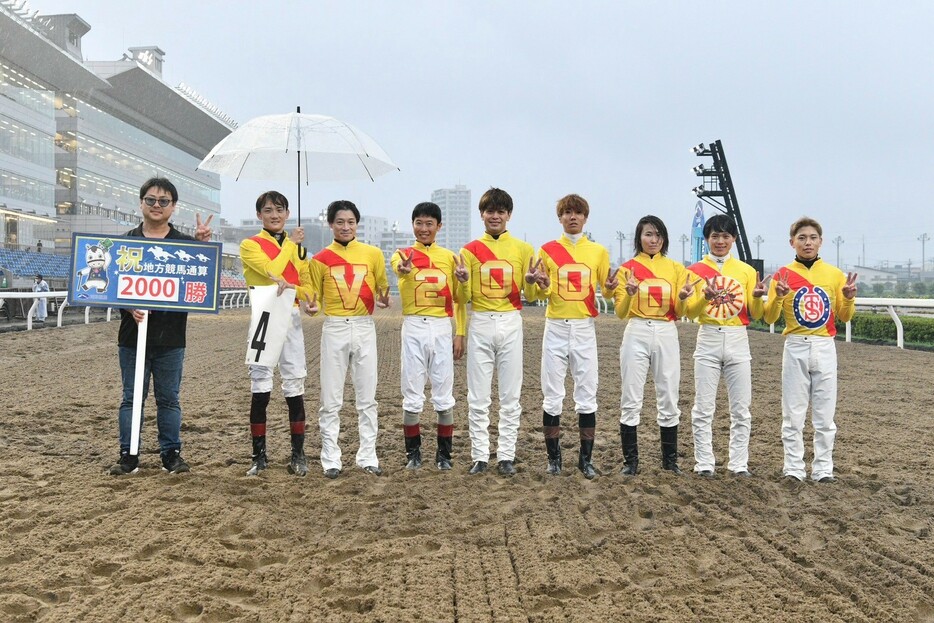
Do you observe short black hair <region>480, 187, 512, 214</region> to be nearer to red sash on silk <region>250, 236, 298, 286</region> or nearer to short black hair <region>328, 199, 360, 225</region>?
short black hair <region>328, 199, 360, 225</region>

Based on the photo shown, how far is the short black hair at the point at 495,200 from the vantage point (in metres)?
4.43

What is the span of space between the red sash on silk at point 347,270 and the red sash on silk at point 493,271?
2.31ft

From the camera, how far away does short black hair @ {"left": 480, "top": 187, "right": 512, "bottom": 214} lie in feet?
14.5

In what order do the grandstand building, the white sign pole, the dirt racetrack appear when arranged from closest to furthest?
the dirt racetrack
the white sign pole
the grandstand building

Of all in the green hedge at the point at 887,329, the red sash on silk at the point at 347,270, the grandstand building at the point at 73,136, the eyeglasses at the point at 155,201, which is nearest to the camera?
the eyeglasses at the point at 155,201

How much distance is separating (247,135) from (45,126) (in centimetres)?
4012

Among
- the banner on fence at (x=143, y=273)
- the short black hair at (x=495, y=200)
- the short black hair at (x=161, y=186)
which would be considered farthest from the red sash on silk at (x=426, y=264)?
the short black hair at (x=161, y=186)

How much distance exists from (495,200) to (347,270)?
1.05m

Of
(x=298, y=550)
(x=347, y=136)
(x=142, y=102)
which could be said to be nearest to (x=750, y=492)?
(x=298, y=550)

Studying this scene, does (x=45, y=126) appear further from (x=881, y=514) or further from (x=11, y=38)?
(x=881, y=514)

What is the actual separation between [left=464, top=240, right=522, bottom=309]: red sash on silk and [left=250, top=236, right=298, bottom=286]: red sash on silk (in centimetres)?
114

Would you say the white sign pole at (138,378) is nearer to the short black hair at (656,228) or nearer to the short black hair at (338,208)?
the short black hair at (338,208)

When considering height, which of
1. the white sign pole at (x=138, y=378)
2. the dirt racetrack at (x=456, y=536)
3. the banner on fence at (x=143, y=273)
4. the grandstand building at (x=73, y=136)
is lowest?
the dirt racetrack at (x=456, y=536)

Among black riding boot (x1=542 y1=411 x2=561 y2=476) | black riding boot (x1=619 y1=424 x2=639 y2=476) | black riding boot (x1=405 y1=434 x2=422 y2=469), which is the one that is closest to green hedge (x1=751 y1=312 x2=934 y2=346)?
black riding boot (x1=619 y1=424 x2=639 y2=476)
